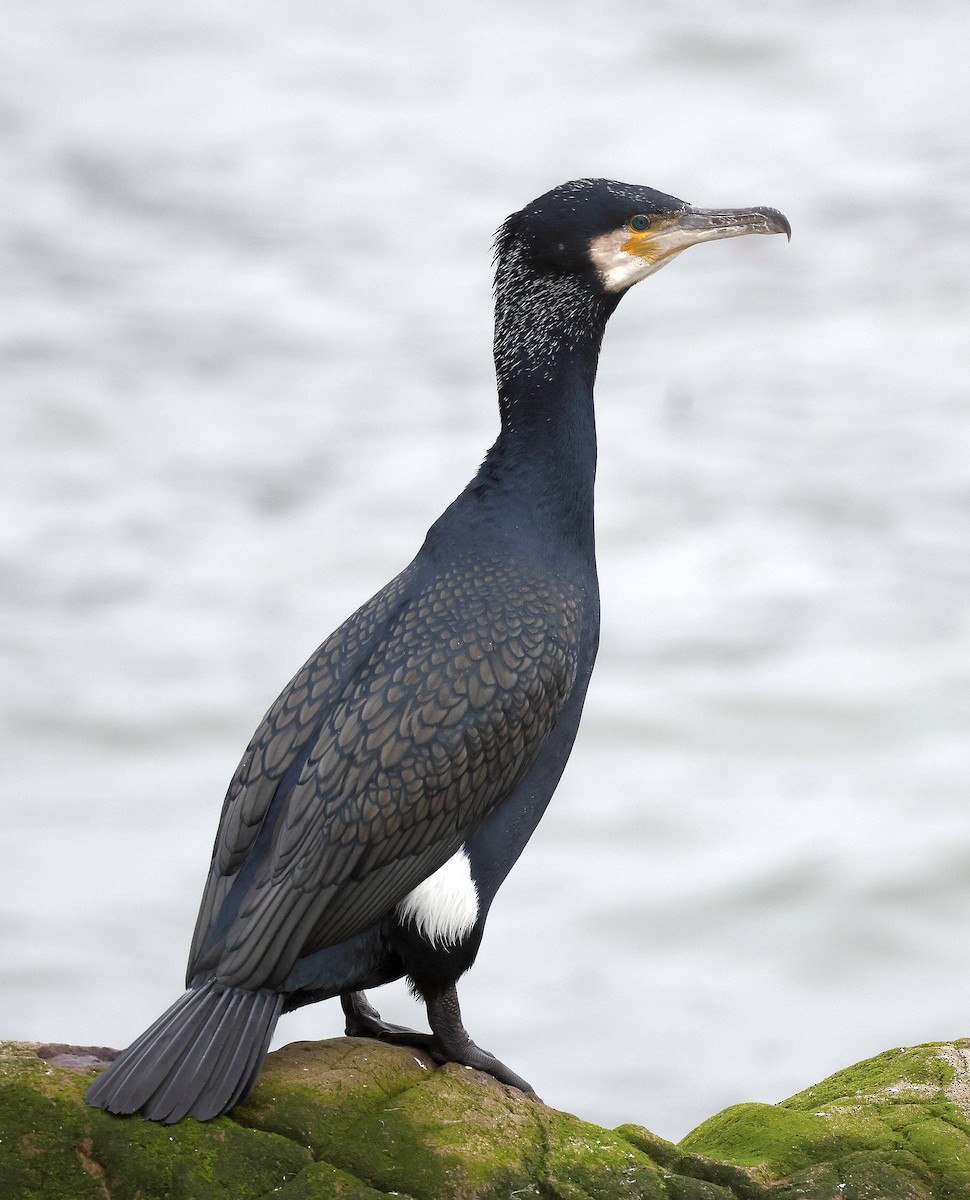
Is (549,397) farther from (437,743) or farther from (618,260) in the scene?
(437,743)

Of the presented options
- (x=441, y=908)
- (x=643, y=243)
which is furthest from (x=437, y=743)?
(x=643, y=243)

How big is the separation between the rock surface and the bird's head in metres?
2.60

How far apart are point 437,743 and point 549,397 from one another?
54.1 inches

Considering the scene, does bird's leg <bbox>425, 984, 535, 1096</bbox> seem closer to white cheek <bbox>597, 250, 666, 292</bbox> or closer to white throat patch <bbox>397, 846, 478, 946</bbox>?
white throat patch <bbox>397, 846, 478, 946</bbox>

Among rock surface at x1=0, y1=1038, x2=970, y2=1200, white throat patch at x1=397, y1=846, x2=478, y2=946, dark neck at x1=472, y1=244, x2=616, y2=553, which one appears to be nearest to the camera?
rock surface at x1=0, y1=1038, x2=970, y2=1200

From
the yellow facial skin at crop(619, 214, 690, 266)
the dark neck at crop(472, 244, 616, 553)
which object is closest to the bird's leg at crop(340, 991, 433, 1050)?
the dark neck at crop(472, 244, 616, 553)

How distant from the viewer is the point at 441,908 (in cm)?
530

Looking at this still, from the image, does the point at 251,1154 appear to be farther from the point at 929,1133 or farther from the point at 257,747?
the point at 929,1133

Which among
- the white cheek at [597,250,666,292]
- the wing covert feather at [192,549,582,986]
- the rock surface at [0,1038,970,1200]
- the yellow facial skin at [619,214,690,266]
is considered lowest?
the rock surface at [0,1038,970,1200]

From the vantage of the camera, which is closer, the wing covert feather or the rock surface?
the rock surface

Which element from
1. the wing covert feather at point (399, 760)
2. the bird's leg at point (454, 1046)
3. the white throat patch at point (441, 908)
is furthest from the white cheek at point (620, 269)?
the bird's leg at point (454, 1046)

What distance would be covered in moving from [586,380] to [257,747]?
5.54ft

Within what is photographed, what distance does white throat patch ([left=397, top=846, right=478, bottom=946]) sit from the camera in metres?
5.29

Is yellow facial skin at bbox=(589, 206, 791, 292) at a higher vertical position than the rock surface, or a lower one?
higher
